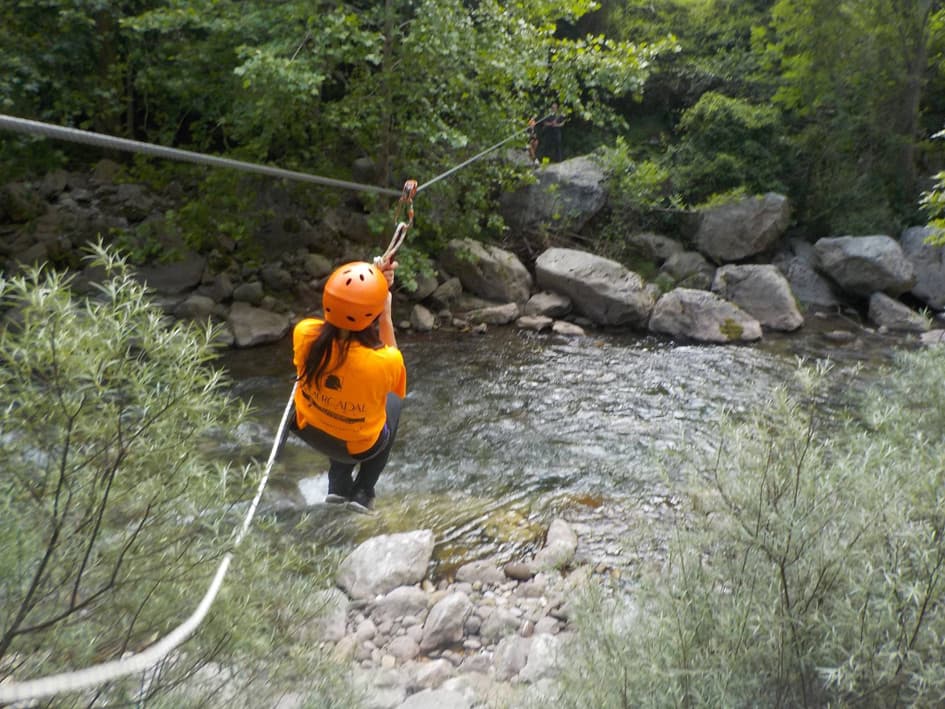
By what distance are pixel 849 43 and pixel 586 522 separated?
12.8 m

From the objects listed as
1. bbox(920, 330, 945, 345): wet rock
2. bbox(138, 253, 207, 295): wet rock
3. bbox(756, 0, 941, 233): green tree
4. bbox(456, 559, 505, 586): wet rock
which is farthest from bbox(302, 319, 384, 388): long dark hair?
bbox(756, 0, 941, 233): green tree

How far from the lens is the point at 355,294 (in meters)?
2.78

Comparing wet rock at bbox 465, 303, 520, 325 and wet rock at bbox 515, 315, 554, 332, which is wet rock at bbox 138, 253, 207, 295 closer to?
wet rock at bbox 465, 303, 520, 325

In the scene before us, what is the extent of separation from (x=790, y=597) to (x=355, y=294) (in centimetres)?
192

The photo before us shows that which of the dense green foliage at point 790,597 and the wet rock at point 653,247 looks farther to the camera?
the wet rock at point 653,247

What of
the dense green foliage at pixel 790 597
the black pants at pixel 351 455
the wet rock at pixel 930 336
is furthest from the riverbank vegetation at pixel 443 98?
the dense green foliage at pixel 790 597

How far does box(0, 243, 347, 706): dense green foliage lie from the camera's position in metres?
1.41

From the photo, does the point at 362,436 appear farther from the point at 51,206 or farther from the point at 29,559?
the point at 51,206

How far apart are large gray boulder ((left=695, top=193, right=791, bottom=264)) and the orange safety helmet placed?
10.8 m

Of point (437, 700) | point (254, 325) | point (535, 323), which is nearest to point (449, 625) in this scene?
point (437, 700)

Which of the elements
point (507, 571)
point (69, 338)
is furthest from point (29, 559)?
point (507, 571)

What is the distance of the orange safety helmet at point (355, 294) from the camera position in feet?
9.10

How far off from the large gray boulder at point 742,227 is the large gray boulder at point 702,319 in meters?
2.37

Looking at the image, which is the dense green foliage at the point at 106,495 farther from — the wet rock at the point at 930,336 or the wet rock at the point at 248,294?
the wet rock at the point at 930,336
